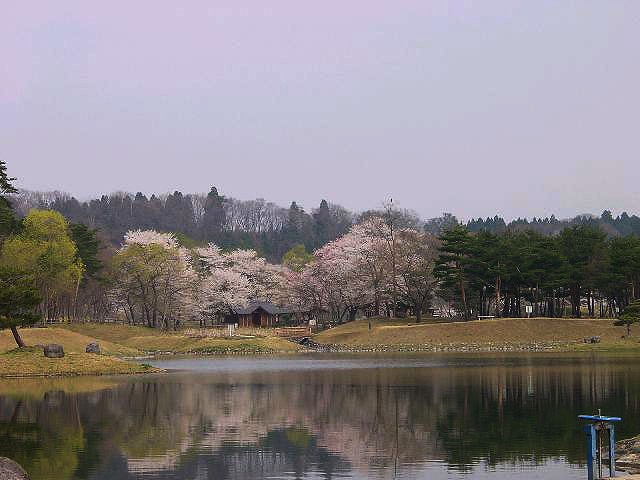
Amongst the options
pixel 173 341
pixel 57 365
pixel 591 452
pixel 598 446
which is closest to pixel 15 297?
pixel 57 365

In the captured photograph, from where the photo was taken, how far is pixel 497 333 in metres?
81.1

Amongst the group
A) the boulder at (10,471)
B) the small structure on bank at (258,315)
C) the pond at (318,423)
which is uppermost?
the small structure on bank at (258,315)

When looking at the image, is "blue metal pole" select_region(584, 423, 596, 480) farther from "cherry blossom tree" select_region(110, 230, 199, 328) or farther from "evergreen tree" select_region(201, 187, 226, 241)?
"evergreen tree" select_region(201, 187, 226, 241)

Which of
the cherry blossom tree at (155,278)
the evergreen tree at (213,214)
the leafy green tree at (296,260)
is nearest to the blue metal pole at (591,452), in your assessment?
the cherry blossom tree at (155,278)

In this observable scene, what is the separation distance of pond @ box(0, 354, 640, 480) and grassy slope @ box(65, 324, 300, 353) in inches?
1237

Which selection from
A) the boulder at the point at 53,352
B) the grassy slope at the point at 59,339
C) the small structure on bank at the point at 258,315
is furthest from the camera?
the small structure on bank at the point at 258,315

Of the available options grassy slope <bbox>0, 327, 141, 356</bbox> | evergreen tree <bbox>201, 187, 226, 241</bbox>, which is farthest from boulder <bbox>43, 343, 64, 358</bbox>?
evergreen tree <bbox>201, 187, 226, 241</bbox>

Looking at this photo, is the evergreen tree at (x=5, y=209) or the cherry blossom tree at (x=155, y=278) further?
the cherry blossom tree at (x=155, y=278)

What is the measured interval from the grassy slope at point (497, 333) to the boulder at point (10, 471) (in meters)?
61.1

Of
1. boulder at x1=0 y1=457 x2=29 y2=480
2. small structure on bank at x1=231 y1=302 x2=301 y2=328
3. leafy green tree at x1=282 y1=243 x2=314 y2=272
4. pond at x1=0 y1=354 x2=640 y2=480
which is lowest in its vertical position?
pond at x1=0 y1=354 x2=640 y2=480

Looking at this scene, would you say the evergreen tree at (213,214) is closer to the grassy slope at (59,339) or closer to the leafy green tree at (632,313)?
the grassy slope at (59,339)

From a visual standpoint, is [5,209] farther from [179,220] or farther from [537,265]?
[179,220]

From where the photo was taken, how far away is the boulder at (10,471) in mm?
17766

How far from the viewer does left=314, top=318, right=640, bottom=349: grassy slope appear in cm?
7718
